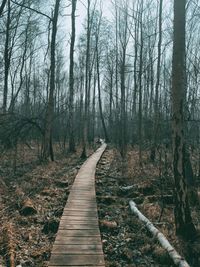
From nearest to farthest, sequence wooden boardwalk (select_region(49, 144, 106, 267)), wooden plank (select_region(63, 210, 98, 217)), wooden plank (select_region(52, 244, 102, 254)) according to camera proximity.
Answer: wooden boardwalk (select_region(49, 144, 106, 267)) → wooden plank (select_region(52, 244, 102, 254)) → wooden plank (select_region(63, 210, 98, 217))

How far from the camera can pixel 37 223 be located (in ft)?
26.4

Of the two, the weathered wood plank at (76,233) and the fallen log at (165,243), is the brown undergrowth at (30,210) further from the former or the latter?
the fallen log at (165,243)

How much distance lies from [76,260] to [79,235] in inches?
48.8

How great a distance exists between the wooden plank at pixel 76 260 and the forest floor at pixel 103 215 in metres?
0.19

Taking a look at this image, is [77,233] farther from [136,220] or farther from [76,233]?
[136,220]

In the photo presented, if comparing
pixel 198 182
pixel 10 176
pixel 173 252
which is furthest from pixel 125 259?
pixel 10 176

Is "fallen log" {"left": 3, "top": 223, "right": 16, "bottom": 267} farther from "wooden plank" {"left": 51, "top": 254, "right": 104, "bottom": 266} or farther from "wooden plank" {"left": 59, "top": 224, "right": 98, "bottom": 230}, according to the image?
"wooden plank" {"left": 59, "top": 224, "right": 98, "bottom": 230}

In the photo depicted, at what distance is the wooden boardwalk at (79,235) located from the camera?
19.3 ft

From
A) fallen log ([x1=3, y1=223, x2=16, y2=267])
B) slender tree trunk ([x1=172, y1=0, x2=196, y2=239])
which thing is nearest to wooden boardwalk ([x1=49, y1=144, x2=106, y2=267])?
fallen log ([x1=3, y1=223, x2=16, y2=267])

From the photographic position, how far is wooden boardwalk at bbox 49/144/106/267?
5.88 m

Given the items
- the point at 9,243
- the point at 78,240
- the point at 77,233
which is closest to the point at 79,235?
the point at 77,233

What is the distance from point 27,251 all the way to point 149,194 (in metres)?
5.53

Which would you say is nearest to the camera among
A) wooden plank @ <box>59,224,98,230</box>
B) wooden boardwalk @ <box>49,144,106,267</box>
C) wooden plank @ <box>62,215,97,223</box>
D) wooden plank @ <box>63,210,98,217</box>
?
wooden boardwalk @ <box>49,144,106,267</box>

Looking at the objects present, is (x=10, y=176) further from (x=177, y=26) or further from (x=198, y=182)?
(x=177, y=26)
